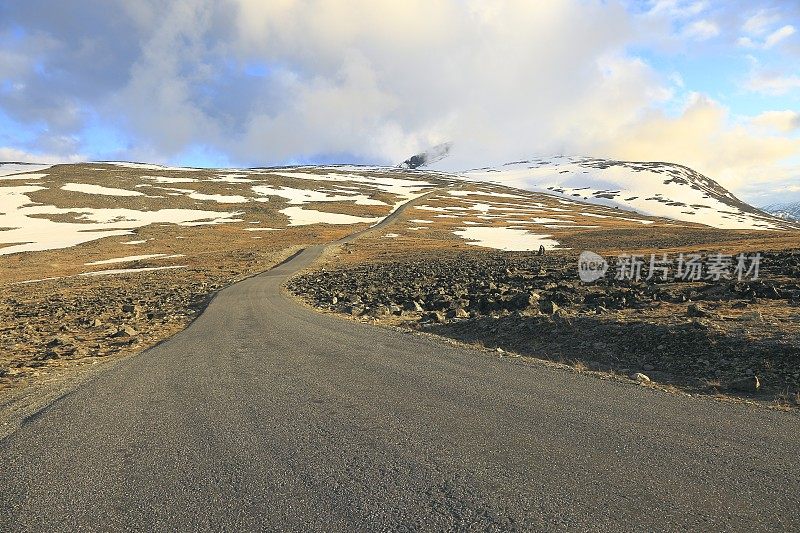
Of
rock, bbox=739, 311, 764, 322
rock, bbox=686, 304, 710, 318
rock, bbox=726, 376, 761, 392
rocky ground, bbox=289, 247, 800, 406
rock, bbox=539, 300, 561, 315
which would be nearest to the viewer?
rock, bbox=726, 376, 761, 392

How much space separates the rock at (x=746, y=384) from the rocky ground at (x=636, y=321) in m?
0.01

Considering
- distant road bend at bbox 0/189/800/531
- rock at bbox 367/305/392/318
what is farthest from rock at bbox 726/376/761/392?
rock at bbox 367/305/392/318

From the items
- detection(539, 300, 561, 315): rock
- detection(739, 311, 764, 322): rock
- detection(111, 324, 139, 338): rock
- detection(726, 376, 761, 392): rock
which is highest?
detection(739, 311, 764, 322): rock

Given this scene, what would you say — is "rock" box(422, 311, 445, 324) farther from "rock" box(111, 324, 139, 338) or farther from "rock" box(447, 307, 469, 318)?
"rock" box(111, 324, 139, 338)

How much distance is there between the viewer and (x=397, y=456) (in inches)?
213

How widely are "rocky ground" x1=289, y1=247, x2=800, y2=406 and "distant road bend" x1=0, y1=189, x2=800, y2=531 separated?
1.86 m

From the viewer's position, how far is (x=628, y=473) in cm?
480

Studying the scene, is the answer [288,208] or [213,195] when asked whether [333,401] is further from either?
[213,195]

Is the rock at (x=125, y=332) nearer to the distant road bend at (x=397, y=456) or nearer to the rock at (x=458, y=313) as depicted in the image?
the distant road bend at (x=397, y=456)

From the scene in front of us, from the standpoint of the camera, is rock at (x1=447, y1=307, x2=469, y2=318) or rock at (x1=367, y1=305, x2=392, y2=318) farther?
rock at (x1=367, y1=305, x2=392, y2=318)

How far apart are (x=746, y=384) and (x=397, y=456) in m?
6.49

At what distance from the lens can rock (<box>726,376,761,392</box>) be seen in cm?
783

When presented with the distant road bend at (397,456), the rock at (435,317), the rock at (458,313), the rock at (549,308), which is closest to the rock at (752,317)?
the rock at (549,308)

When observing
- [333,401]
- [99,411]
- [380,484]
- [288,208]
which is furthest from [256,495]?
[288,208]
